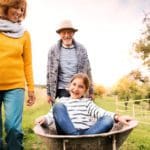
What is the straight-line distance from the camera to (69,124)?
465cm

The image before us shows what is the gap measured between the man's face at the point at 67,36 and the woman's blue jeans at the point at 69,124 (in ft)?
5.99

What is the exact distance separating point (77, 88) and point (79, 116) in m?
0.30

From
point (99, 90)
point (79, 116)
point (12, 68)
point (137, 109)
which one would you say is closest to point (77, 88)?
point (79, 116)

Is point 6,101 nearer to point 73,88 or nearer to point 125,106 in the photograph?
point 73,88

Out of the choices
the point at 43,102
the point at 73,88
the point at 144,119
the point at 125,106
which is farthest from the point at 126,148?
the point at 125,106

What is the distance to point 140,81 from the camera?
28719mm

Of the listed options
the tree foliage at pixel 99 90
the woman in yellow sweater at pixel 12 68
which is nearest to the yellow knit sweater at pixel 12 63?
the woman in yellow sweater at pixel 12 68

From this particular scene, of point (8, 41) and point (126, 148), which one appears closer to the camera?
point (8, 41)

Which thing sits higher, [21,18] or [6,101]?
[21,18]

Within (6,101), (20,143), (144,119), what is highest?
(6,101)

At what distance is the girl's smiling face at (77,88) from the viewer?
5125 millimetres

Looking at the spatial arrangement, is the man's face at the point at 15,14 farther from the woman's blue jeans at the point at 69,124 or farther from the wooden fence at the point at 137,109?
the wooden fence at the point at 137,109

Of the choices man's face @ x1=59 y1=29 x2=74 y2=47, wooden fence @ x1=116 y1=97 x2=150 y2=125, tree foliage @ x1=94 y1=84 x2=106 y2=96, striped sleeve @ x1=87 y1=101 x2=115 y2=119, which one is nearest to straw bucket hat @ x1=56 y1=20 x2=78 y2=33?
man's face @ x1=59 y1=29 x2=74 y2=47

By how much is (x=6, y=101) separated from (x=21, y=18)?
0.82m
